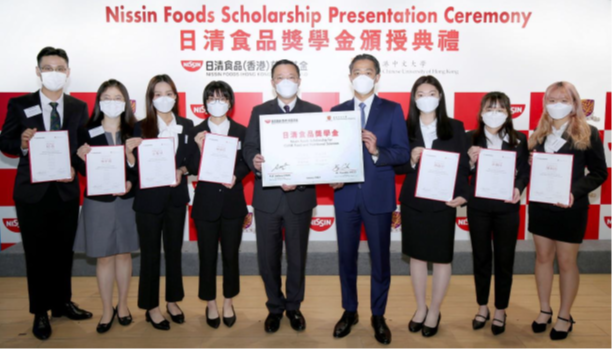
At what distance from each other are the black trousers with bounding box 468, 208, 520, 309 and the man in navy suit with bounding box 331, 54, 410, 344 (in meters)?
0.55

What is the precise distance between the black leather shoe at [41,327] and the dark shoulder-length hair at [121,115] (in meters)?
1.24

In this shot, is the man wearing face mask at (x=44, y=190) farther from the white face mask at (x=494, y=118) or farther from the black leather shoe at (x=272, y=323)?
the white face mask at (x=494, y=118)

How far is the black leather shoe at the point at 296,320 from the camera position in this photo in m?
2.76

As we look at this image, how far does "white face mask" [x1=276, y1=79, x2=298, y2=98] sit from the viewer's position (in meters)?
2.56

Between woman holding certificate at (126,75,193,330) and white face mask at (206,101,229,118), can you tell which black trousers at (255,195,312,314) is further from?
white face mask at (206,101,229,118)

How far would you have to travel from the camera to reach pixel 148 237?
2.66m

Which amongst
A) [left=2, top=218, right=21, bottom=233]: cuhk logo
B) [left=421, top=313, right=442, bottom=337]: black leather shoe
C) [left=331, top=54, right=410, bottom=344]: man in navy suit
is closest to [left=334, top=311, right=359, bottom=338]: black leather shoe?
[left=331, top=54, right=410, bottom=344]: man in navy suit

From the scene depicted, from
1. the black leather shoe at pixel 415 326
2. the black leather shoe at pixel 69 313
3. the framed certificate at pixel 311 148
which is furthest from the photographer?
the black leather shoe at pixel 69 313

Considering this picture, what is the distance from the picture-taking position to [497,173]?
8.28 feet

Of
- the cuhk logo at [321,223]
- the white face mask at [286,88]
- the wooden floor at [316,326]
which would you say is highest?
the white face mask at [286,88]

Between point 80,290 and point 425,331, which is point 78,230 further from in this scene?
point 425,331

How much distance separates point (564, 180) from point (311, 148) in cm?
149

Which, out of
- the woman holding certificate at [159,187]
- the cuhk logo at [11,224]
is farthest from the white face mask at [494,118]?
the cuhk logo at [11,224]

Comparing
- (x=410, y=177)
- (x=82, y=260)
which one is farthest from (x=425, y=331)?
(x=82, y=260)
